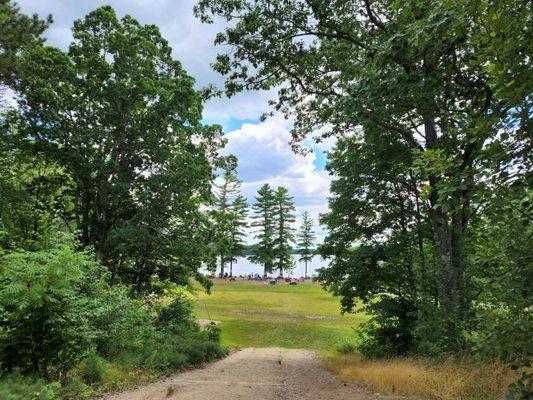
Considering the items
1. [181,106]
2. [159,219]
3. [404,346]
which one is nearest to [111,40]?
[181,106]

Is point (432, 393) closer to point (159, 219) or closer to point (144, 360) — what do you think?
point (144, 360)

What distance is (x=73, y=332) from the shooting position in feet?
24.5

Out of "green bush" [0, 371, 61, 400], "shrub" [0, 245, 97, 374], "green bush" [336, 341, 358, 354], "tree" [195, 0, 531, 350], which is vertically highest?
"tree" [195, 0, 531, 350]

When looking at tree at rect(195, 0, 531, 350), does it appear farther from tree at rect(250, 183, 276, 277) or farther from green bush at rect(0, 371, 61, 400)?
tree at rect(250, 183, 276, 277)

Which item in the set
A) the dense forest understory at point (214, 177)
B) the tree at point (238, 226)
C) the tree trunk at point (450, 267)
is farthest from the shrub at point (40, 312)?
the tree at point (238, 226)

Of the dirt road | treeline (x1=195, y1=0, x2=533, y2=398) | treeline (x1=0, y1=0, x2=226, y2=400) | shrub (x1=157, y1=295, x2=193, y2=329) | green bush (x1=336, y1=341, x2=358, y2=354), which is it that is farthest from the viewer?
green bush (x1=336, y1=341, x2=358, y2=354)

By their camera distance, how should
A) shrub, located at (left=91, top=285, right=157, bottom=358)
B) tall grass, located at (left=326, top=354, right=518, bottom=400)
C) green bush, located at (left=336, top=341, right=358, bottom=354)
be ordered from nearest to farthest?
tall grass, located at (left=326, top=354, right=518, bottom=400) → shrub, located at (left=91, top=285, right=157, bottom=358) → green bush, located at (left=336, top=341, right=358, bottom=354)

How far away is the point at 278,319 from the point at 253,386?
70.5 feet

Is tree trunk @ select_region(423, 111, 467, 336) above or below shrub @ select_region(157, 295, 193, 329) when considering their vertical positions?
above

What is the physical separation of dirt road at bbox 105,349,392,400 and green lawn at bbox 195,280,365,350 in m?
8.22

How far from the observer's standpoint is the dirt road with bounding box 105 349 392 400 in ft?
25.3

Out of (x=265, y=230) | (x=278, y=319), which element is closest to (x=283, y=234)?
(x=265, y=230)

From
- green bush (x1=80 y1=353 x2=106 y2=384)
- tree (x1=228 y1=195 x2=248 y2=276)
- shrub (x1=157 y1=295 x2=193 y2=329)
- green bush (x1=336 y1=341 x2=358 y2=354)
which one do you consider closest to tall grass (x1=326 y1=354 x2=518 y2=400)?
green bush (x1=80 y1=353 x2=106 y2=384)

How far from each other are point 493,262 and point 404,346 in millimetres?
12428
